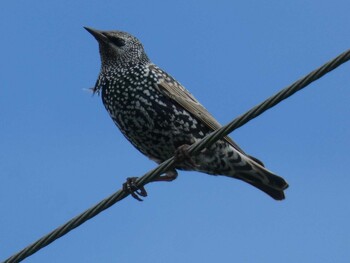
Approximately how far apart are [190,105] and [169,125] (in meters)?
0.31

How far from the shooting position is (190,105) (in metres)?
8.95

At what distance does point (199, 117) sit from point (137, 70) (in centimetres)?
81

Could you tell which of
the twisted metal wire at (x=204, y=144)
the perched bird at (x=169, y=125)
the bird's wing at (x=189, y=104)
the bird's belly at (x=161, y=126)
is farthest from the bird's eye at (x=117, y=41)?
the twisted metal wire at (x=204, y=144)

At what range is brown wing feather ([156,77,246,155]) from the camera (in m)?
8.90

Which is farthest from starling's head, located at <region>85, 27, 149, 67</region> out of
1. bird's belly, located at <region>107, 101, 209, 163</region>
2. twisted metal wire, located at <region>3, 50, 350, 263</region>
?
twisted metal wire, located at <region>3, 50, 350, 263</region>

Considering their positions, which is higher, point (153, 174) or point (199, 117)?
point (199, 117)

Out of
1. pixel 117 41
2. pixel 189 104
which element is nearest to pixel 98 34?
pixel 117 41

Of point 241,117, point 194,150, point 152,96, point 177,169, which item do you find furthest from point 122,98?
point 241,117

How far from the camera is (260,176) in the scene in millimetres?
8938

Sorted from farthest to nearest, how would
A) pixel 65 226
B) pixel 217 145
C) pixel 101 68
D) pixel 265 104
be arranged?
pixel 101 68 → pixel 217 145 → pixel 65 226 → pixel 265 104

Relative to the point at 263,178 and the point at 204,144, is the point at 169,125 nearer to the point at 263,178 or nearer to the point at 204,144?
the point at 263,178

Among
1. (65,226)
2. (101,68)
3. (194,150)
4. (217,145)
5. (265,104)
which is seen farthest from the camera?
(101,68)

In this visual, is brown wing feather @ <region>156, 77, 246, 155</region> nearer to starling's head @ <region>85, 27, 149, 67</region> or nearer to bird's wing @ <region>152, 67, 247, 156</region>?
bird's wing @ <region>152, 67, 247, 156</region>

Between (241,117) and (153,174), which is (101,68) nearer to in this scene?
(153,174)
